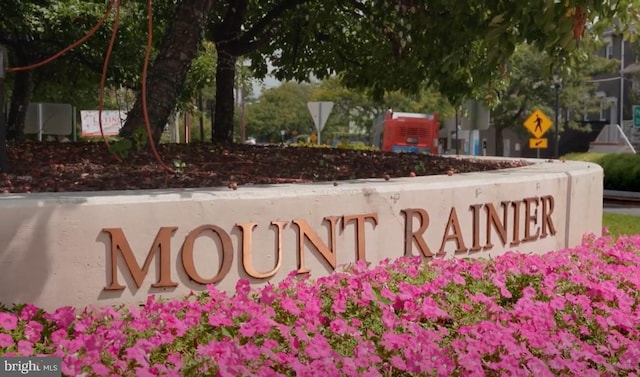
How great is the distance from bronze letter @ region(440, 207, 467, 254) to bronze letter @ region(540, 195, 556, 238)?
1.34 metres

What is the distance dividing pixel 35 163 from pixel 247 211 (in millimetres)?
2909

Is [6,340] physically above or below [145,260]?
below

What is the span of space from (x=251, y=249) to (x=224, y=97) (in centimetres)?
520

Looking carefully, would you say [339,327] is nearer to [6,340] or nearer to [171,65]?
[6,340]

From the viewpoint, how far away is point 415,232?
581 cm

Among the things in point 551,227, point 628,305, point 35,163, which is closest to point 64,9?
point 35,163

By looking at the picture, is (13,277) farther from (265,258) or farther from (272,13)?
(272,13)

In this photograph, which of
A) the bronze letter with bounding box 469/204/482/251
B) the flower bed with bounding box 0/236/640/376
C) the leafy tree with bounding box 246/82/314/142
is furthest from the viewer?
the leafy tree with bounding box 246/82/314/142

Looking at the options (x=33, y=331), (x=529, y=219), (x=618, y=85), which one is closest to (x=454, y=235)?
(x=529, y=219)

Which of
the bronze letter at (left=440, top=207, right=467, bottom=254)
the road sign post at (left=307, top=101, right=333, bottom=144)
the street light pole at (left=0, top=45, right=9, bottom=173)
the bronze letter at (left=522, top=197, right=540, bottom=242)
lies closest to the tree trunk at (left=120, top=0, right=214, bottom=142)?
the street light pole at (left=0, top=45, right=9, bottom=173)

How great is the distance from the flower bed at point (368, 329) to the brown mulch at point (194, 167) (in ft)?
3.87

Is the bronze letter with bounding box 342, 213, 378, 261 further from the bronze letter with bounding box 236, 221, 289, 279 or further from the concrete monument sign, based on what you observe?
the bronze letter with bounding box 236, 221, 289, 279

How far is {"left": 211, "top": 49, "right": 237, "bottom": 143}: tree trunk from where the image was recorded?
9.84 metres

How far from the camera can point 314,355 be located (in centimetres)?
371
